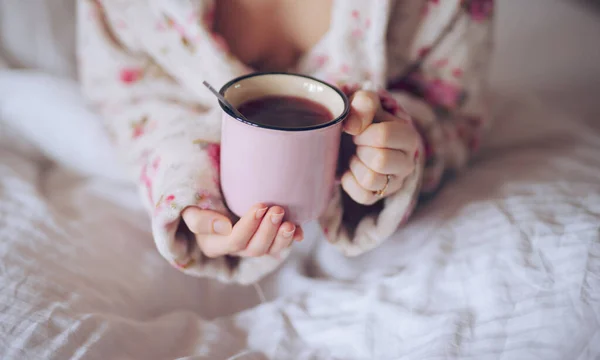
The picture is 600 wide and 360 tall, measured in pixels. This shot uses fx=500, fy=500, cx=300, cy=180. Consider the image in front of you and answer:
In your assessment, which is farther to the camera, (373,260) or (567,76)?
(567,76)

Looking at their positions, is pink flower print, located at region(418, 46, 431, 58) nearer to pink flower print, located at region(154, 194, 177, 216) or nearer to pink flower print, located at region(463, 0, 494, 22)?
pink flower print, located at region(463, 0, 494, 22)

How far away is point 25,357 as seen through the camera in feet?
1.36

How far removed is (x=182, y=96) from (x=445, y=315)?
0.43m

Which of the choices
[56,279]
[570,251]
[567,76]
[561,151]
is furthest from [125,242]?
[567,76]

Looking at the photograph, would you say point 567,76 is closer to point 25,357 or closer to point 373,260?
point 373,260

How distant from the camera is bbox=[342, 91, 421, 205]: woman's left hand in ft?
1.47

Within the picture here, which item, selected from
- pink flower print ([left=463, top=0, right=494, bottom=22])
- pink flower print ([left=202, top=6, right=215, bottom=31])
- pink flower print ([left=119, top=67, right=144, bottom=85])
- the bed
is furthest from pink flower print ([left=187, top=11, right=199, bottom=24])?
pink flower print ([left=463, top=0, right=494, bottom=22])

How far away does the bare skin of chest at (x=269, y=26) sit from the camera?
655 millimetres

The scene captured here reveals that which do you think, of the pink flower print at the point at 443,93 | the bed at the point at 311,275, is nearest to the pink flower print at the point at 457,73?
the pink flower print at the point at 443,93

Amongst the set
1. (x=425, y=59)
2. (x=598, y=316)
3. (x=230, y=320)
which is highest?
(x=425, y=59)

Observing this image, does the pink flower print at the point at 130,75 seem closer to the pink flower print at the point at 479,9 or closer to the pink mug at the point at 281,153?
the pink mug at the point at 281,153

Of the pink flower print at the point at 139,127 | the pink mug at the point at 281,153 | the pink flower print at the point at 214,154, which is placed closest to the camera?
the pink mug at the point at 281,153

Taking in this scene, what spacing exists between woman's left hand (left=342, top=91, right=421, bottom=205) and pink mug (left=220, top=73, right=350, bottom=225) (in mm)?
26

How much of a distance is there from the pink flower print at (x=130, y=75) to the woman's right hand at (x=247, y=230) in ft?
1.02
